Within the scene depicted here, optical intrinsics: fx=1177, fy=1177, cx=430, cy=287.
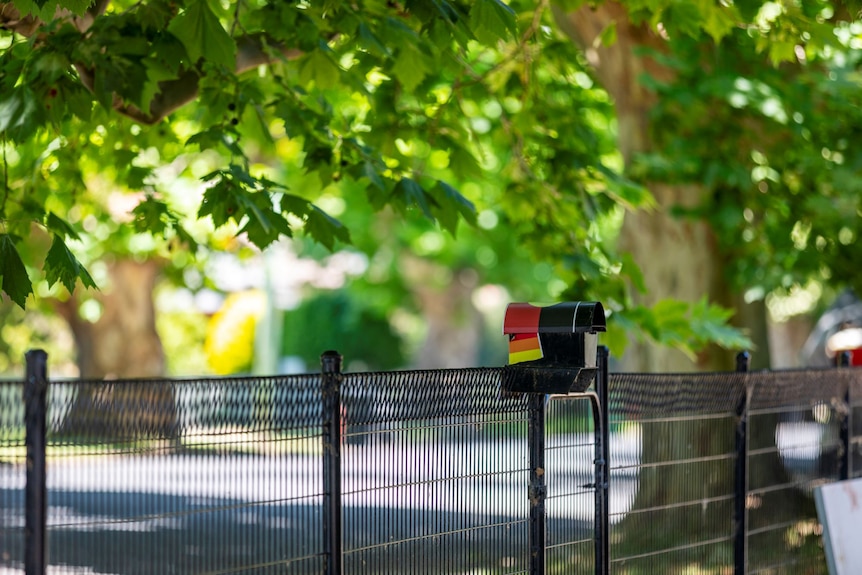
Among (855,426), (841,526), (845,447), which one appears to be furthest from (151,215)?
(855,426)

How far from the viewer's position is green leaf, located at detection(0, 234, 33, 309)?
455cm

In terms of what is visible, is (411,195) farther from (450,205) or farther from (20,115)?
(20,115)

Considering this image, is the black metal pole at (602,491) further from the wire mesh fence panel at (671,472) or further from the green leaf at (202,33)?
the green leaf at (202,33)

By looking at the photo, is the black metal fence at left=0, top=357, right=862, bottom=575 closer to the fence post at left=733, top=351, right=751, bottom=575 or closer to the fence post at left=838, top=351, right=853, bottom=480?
the fence post at left=733, top=351, right=751, bottom=575

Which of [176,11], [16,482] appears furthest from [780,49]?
[16,482]

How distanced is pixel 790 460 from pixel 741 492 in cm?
106

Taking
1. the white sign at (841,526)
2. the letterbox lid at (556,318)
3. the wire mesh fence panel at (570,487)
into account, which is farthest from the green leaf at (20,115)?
the white sign at (841,526)

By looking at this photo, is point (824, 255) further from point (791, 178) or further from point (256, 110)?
point (256, 110)

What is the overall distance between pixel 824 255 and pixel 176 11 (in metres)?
8.34

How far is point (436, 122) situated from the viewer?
301 inches

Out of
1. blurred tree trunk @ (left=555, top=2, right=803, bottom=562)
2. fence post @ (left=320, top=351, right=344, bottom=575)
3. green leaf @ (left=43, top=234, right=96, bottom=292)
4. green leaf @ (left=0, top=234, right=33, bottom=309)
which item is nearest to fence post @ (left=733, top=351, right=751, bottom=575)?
fence post @ (left=320, top=351, right=344, bottom=575)

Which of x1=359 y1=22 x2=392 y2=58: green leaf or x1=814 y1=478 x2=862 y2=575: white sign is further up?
x1=359 y1=22 x2=392 y2=58: green leaf

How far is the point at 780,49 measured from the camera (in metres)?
7.20

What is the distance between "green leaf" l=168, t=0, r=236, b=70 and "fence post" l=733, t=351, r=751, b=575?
13.5 ft
